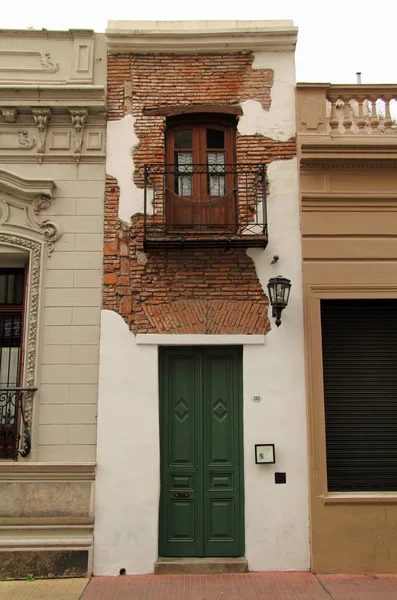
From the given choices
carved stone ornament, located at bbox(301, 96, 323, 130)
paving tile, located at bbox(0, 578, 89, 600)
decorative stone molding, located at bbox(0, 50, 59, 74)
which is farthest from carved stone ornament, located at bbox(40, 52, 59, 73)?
paving tile, located at bbox(0, 578, 89, 600)

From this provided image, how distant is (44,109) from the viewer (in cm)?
717

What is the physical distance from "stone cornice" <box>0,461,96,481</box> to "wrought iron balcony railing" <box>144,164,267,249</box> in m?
3.11

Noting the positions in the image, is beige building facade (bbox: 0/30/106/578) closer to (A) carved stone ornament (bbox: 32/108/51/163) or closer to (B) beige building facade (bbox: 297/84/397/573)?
(A) carved stone ornament (bbox: 32/108/51/163)

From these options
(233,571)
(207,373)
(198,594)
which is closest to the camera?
(198,594)

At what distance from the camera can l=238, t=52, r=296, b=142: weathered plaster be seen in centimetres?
732

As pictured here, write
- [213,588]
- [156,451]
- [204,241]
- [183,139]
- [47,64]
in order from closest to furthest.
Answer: [213,588], [156,451], [204,241], [47,64], [183,139]

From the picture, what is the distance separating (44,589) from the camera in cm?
586

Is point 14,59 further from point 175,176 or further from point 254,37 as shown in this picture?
point 254,37

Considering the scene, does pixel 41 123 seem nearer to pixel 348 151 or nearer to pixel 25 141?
pixel 25 141

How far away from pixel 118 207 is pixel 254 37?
3.23 metres

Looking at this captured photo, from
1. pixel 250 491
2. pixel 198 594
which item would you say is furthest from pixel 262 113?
pixel 198 594

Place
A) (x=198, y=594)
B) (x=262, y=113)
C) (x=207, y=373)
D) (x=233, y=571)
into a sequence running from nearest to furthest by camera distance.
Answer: (x=198, y=594), (x=233, y=571), (x=207, y=373), (x=262, y=113)

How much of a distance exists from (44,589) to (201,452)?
239cm

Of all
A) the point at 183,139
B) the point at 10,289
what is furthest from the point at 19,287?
the point at 183,139
